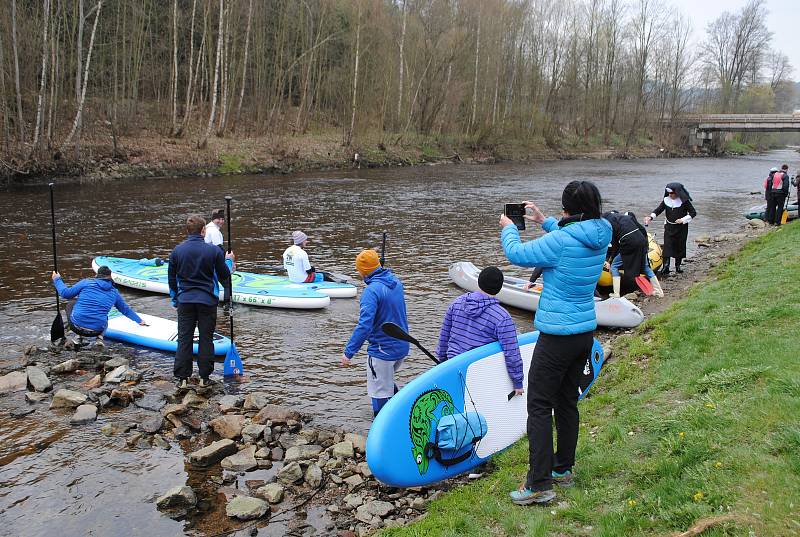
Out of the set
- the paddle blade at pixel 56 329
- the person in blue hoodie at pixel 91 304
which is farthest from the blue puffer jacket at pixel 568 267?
the paddle blade at pixel 56 329

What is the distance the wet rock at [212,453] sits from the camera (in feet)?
18.8

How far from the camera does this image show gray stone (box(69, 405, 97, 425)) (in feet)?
21.4

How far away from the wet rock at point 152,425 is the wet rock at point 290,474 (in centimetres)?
162

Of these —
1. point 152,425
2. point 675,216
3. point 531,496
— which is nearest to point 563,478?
point 531,496

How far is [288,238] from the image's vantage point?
57.2 ft

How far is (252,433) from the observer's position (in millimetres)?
6211

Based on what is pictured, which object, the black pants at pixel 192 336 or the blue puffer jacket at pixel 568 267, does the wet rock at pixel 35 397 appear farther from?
the blue puffer jacket at pixel 568 267

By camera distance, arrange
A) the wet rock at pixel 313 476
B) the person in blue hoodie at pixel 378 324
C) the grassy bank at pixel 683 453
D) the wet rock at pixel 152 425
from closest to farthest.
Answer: the grassy bank at pixel 683 453 < the wet rock at pixel 313 476 < the person in blue hoodie at pixel 378 324 < the wet rock at pixel 152 425

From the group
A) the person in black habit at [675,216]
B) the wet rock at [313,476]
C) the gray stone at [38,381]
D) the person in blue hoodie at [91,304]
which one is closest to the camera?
the wet rock at [313,476]

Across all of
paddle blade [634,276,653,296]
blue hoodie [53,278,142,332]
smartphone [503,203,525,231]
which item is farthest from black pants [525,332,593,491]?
paddle blade [634,276,653,296]

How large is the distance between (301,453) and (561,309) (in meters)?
3.11

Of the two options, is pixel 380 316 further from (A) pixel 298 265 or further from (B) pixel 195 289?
(A) pixel 298 265

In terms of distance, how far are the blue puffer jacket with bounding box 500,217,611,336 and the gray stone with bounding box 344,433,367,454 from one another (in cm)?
269

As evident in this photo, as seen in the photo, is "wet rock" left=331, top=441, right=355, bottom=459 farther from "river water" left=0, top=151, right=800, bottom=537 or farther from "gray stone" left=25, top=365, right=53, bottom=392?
"gray stone" left=25, top=365, right=53, bottom=392
